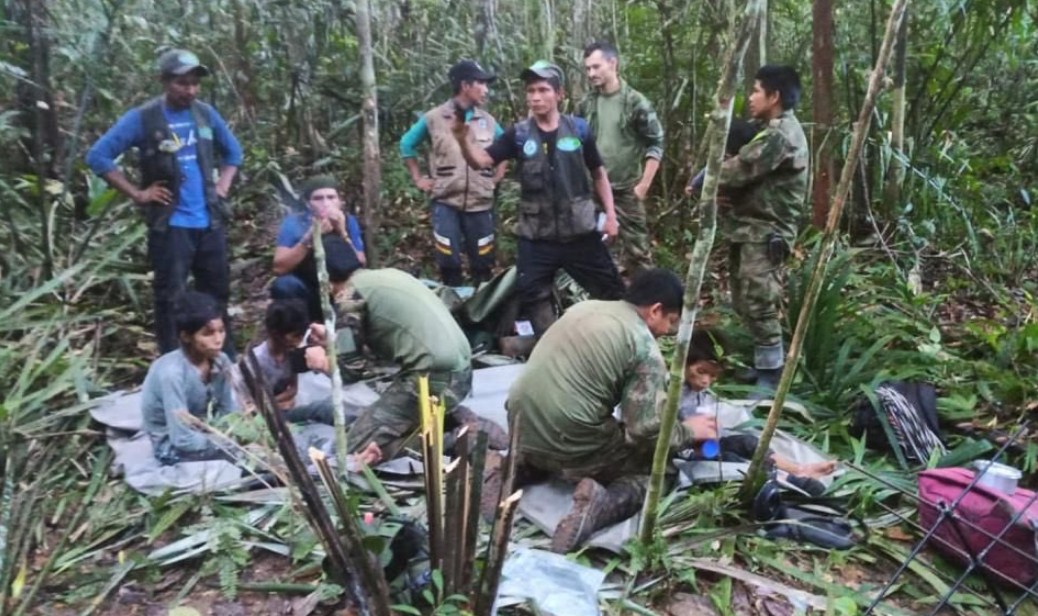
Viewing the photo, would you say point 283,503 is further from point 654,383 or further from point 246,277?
point 246,277

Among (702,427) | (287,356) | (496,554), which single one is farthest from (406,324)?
(496,554)

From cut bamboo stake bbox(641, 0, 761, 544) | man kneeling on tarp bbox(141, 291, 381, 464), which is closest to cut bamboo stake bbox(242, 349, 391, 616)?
cut bamboo stake bbox(641, 0, 761, 544)

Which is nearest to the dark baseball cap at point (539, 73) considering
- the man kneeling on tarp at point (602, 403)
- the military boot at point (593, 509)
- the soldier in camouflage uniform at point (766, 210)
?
the soldier in camouflage uniform at point (766, 210)

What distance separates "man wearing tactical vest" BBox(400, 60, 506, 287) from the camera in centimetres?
611

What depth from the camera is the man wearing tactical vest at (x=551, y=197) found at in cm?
524

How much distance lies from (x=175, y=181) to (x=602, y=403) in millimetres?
2700

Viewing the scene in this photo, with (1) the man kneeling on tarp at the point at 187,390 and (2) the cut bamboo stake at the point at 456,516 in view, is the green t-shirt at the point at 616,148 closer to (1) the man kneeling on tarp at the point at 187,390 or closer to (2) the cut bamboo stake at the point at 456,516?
(1) the man kneeling on tarp at the point at 187,390

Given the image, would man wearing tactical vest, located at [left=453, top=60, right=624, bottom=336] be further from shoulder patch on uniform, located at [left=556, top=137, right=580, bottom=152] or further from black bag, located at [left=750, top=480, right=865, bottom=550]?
black bag, located at [left=750, top=480, right=865, bottom=550]

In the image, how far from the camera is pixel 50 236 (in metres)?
5.64

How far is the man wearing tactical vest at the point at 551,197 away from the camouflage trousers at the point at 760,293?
2.45 ft

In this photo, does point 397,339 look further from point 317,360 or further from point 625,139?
point 625,139

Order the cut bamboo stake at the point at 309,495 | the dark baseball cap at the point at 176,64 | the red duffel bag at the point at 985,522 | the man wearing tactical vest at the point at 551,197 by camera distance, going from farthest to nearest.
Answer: the man wearing tactical vest at the point at 551,197
the dark baseball cap at the point at 176,64
the red duffel bag at the point at 985,522
the cut bamboo stake at the point at 309,495

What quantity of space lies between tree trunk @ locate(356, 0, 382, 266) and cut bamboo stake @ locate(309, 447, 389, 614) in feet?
10.7

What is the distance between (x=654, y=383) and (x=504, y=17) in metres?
6.18
